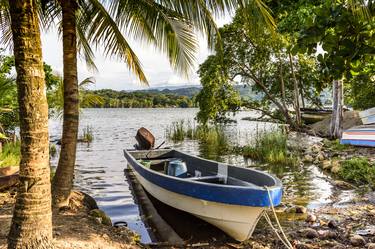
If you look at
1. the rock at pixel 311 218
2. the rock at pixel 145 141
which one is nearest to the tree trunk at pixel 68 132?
the rock at pixel 311 218

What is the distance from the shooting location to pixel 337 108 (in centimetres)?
Result: 1636

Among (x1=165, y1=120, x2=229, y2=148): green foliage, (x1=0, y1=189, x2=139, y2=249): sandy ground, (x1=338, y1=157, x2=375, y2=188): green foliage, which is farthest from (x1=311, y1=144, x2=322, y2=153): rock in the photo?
(x1=0, y1=189, x2=139, y2=249): sandy ground

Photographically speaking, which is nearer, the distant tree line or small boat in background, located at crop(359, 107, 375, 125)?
small boat in background, located at crop(359, 107, 375, 125)

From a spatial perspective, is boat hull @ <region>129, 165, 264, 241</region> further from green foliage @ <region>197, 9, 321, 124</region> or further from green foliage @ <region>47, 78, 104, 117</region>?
green foliage @ <region>197, 9, 321, 124</region>

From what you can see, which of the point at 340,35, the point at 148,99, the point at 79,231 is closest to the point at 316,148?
the point at 79,231

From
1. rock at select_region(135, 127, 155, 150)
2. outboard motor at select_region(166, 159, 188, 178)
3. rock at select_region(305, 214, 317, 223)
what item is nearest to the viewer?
rock at select_region(305, 214, 317, 223)

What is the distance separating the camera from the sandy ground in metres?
4.34

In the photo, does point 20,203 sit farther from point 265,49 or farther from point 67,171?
point 265,49

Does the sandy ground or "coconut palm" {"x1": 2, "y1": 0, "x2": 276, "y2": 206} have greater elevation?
"coconut palm" {"x1": 2, "y1": 0, "x2": 276, "y2": 206}

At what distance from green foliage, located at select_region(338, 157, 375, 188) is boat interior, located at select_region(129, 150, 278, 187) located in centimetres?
401

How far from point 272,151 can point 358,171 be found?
165 inches

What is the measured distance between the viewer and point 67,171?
596 centimetres

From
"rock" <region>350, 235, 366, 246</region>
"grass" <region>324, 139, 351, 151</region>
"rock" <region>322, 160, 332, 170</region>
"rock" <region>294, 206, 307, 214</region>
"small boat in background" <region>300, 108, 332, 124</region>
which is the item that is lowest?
→ "rock" <region>294, 206, 307, 214</region>

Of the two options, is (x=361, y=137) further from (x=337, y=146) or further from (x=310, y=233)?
(x=310, y=233)
